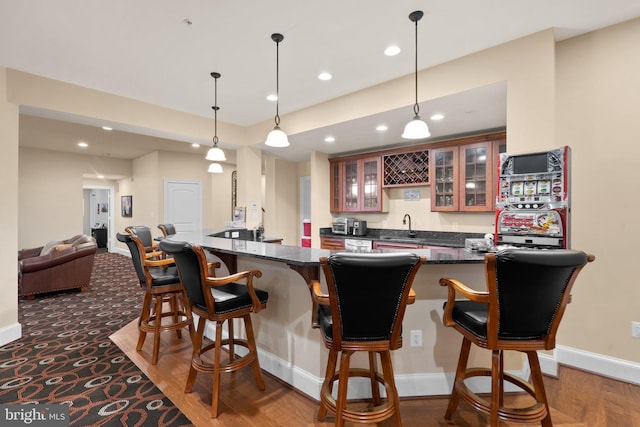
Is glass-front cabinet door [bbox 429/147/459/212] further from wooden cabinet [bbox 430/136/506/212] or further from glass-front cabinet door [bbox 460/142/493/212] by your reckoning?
glass-front cabinet door [bbox 460/142/493/212]

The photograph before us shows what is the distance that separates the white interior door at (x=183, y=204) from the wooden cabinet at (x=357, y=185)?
12.9 feet

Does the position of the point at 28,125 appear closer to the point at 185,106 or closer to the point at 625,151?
the point at 185,106

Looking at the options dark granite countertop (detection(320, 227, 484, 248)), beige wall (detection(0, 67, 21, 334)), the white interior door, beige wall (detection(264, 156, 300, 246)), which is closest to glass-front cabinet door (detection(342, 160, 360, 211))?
dark granite countertop (detection(320, 227, 484, 248))

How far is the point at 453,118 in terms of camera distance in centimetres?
360

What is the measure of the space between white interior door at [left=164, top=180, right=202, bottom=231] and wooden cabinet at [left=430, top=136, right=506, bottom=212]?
588 cm

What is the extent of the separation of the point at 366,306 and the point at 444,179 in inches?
139

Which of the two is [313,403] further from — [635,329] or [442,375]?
[635,329]

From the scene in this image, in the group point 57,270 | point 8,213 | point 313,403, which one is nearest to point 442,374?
point 313,403

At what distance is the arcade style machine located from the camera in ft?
6.83

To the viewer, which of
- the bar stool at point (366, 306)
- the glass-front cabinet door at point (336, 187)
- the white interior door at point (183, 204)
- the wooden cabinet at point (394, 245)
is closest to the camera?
the bar stool at point (366, 306)

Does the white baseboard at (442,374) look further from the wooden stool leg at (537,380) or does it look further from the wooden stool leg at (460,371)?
the wooden stool leg at (537,380)

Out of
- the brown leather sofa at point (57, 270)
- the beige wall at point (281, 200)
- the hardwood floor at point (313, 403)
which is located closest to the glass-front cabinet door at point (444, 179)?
the hardwood floor at point (313, 403)

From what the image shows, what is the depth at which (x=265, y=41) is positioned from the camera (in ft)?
8.51

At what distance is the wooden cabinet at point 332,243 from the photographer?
18.1 ft
